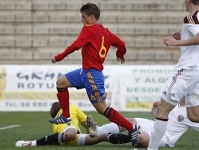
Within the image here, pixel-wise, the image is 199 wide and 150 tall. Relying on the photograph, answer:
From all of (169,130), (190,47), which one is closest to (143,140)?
(169,130)

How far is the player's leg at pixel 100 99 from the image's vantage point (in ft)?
27.5

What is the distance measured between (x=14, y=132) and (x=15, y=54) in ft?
40.4

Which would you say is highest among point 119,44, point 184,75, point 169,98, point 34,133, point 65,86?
point 119,44

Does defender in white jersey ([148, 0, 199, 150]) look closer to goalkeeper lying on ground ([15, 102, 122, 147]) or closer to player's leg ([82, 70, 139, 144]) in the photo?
player's leg ([82, 70, 139, 144])

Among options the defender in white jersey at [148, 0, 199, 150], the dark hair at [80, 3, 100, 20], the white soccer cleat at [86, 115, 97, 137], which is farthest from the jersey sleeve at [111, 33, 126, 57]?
the defender in white jersey at [148, 0, 199, 150]

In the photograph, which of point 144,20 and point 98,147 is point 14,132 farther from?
point 144,20

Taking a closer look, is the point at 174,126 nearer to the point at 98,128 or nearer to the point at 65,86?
the point at 98,128

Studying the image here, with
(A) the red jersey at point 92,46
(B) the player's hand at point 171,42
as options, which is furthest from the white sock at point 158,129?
(A) the red jersey at point 92,46

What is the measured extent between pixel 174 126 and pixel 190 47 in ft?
6.23

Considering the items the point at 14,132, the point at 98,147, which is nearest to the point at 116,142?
the point at 98,147

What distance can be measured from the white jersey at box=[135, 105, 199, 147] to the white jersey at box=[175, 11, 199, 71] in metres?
1.63

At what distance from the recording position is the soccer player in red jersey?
8359mm

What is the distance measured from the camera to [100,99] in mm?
8414

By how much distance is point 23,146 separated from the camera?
27.5 ft
